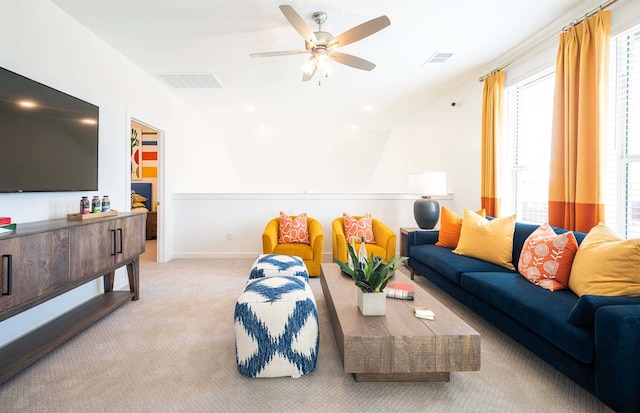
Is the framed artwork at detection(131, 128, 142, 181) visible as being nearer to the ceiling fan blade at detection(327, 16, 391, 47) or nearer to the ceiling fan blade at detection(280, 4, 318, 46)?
the ceiling fan blade at detection(280, 4, 318, 46)

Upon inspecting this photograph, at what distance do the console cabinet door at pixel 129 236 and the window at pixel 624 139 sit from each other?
413 cm

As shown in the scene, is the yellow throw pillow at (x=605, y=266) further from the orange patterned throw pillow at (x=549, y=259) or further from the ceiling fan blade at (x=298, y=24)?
the ceiling fan blade at (x=298, y=24)

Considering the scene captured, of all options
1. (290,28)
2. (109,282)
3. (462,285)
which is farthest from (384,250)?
(109,282)

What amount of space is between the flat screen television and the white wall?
16 centimetres

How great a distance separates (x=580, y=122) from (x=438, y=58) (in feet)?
5.45

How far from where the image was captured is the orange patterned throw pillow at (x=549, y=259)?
82.5 inches

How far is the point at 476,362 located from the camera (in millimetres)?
1615

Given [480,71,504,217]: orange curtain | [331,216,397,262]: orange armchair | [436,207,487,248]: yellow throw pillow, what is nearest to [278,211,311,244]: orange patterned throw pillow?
[331,216,397,262]: orange armchair

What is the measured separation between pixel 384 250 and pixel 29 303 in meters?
3.26

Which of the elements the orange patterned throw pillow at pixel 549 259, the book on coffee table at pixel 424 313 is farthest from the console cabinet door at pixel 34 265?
the orange patterned throw pillow at pixel 549 259

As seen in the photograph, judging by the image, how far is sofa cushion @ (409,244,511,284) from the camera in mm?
2664

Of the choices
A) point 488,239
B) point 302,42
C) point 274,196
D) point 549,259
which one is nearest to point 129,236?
point 274,196

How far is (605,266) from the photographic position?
5.81 feet

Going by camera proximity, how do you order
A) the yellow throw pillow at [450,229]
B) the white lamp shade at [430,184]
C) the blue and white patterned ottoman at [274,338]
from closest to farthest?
the blue and white patterned ottoman at [274,338], the yellow throw pillow at [450,229], the white lamp shade at [430,184]
